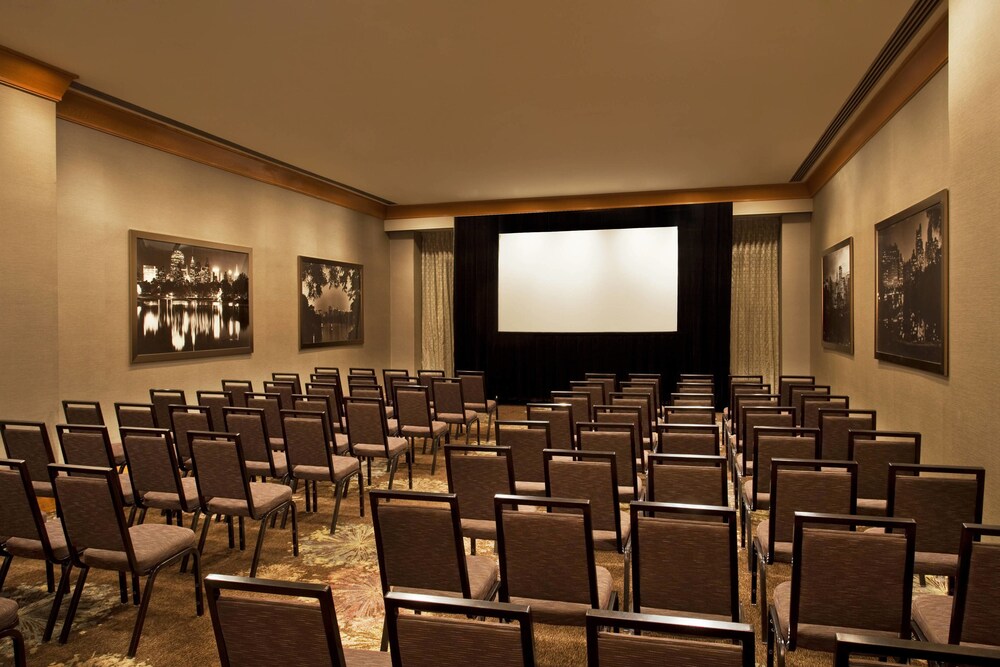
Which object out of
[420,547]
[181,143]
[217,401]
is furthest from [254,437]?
[181,143]

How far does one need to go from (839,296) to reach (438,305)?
24.6ft

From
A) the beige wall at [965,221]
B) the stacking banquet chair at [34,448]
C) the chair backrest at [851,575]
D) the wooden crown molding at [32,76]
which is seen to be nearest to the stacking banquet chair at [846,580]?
the chair backrest at [851,575]

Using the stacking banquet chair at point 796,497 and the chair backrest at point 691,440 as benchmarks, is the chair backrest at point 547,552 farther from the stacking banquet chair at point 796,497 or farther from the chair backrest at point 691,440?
the chair backrest at point 691,440

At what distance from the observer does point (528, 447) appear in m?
3.97

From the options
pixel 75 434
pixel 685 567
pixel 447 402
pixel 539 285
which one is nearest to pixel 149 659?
pixel 75 434

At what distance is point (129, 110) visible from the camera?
6.40 m

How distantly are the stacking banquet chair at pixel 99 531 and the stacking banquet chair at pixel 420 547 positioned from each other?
3.97 ft

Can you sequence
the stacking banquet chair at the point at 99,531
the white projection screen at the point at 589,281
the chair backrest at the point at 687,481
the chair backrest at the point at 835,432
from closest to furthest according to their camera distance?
the stacking banquet chair at the point at 99,531
the chair backrest at the point at 687,481
the chair backrest at the point at 835,432
the white projection screen at the point at 589,281

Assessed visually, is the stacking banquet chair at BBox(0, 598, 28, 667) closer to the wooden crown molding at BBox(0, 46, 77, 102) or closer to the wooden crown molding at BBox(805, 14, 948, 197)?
the wooden crown molding at BBox(0, 46, 77, 102)

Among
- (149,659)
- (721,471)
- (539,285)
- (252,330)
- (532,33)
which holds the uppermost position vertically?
(532,33)

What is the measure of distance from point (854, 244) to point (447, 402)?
5163 mm

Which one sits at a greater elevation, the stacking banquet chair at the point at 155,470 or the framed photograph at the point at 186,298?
the framed photograph at the point at 186,298

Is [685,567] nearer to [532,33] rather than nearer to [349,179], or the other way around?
[532,33]

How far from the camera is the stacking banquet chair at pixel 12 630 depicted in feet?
7.18
